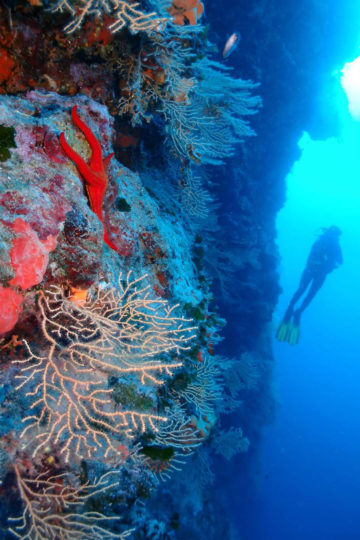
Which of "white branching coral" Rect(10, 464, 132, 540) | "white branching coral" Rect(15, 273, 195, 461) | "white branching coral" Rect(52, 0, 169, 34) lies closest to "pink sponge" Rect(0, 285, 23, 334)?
"white branching coral" Rect(15, 273, 195, 461)

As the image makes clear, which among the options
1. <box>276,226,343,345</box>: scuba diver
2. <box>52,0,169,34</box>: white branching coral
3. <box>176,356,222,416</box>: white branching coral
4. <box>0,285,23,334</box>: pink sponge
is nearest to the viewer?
<box>0,285,23,334</box>: pink sponge

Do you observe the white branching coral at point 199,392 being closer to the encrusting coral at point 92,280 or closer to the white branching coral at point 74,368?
the encrusting coral at point 92,280

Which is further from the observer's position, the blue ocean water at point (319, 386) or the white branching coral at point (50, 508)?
the blue ocean water at point (319, 386)

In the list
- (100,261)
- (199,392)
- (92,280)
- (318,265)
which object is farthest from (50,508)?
(318,265)

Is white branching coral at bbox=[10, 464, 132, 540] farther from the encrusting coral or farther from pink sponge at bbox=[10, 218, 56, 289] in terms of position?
pink sponge at bbox=[10, 218, 56, 289]

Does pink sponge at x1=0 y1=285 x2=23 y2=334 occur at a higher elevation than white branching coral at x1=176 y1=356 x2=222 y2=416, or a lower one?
higher

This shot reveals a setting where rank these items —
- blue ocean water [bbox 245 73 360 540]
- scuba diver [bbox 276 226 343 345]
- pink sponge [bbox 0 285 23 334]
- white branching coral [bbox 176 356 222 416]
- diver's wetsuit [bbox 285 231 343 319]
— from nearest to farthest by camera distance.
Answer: pink sponge [bbox 0 285 23 334]
white branching coral [bbox 176 356 222 416]
scuba diver [bbox 276 226 343 345]
diver's wetsuit [bbox 285 231 343 319]
blue ocean water [bbox 245 73 360 540]

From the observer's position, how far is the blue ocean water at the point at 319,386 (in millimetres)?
26906

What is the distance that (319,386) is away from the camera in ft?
174

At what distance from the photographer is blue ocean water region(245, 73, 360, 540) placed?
2691cm

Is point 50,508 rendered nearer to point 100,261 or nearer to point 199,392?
point 100,261

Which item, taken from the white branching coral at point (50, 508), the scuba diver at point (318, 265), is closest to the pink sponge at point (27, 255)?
the white branching coral at point (50, 508)

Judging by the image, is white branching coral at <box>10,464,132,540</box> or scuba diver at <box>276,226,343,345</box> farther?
scuba diver at <box>276,226,343,345</box>

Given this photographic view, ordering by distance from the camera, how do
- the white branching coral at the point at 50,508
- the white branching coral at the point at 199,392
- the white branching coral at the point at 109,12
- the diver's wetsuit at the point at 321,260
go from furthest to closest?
the diver's wetsuit at the point at 321,260 < the white branching coral at the point at 199,392 < the white branching coral at the point at 109,12 < the white branching coral at the point at 50,508
